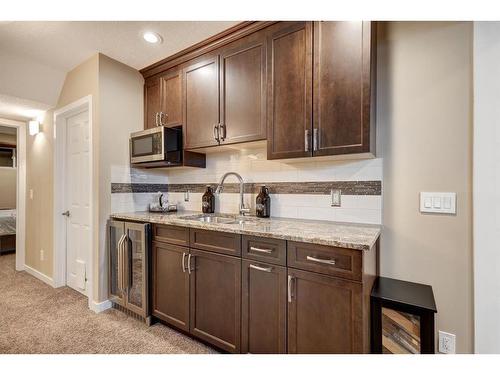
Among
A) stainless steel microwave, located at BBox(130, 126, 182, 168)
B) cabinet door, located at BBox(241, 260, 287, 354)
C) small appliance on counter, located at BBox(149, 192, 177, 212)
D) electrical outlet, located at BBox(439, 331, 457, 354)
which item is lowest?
electrical outlet, located at BBox(439, 331, 457, 354)

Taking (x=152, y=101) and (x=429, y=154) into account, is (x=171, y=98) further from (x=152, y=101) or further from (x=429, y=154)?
(x=429, y=154)

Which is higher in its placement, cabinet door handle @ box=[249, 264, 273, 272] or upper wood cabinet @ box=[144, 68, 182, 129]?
upper wood cabinet @ box=[144, 68, 182, 129]

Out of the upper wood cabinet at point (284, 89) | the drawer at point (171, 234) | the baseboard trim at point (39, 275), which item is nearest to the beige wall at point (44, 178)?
the baseboard trim at point (39, 275)

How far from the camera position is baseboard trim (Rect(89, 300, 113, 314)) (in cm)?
236

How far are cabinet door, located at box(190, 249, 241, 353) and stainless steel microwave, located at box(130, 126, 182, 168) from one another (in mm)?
970

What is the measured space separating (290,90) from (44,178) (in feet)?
10.3

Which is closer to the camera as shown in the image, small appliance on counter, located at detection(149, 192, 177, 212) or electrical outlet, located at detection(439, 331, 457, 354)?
electrical outlet, located at detection(439, 331, 457, 354)

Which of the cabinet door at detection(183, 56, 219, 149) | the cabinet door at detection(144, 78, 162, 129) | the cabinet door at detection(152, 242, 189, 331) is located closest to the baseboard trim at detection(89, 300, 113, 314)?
the cabinet door at detection(152, 242, 189, 331)

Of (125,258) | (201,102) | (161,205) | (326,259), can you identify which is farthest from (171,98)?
(326,259)

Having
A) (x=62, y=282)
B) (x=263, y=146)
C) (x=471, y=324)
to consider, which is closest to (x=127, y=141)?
(x=263, y=146)

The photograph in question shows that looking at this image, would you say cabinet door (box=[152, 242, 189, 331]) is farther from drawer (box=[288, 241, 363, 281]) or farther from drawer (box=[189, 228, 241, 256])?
drawer (box=[288, 241, 363, 281])

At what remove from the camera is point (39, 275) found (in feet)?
10.6

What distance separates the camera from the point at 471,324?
4.83 feet
